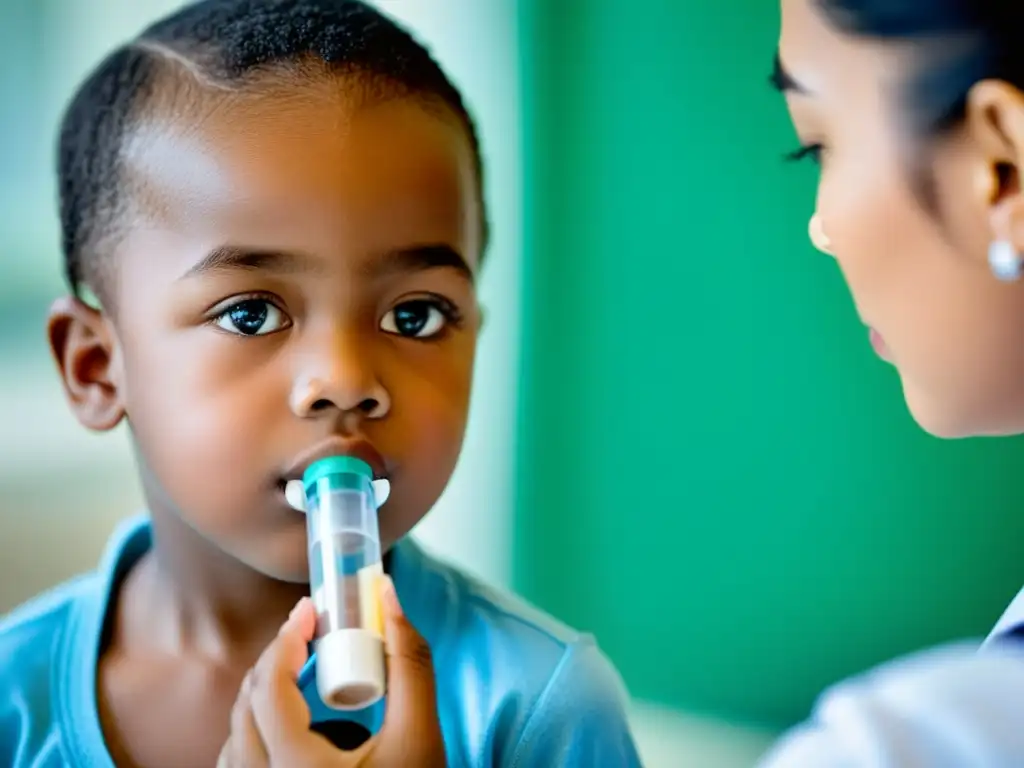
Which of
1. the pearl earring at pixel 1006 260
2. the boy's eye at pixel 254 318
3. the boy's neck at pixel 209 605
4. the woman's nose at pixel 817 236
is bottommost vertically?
the boy's neck at pixel 209 605

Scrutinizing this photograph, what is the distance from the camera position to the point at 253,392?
0.67 metres

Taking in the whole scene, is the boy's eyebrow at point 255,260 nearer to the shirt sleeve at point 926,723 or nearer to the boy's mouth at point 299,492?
the boy's mouth at point 299,492

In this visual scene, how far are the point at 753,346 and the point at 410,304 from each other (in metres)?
0.22

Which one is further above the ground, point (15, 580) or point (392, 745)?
point (15, 580)

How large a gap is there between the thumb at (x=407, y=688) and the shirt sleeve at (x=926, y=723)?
0.17 metres

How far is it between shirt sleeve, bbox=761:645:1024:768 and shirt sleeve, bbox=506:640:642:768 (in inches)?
10.1

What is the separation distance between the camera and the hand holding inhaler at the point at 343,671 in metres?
0.57

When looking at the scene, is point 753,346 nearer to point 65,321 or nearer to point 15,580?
point 65,321

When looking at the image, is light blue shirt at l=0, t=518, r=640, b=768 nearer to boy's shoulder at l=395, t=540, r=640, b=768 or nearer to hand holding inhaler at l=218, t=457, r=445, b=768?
boy's shoulder at l=395, t=540, r=640, b=768

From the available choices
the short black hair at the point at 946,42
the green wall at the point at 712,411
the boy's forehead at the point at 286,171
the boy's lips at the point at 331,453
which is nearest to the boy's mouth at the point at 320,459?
the boy's lips at the point at 331,453

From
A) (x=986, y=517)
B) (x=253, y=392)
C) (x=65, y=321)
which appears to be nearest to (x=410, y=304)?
(x=253, y=392)

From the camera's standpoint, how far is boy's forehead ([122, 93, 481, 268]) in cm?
68

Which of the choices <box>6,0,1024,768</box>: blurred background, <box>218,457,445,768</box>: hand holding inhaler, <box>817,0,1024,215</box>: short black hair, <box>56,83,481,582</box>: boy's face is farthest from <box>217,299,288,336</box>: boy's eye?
<box>817,0,1024,215</box>: short black hair

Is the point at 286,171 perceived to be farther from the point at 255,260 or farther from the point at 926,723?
the point at 926,723
